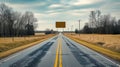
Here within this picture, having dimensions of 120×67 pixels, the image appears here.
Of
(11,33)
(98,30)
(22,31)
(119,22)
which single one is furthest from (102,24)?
(11,33)

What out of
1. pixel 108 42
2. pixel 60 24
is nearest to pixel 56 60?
pixel 108 42

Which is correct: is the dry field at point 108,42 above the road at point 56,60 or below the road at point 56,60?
below

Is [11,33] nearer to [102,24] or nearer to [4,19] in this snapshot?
[4,19]

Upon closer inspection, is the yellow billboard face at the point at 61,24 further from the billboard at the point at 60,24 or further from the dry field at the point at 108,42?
the dry field at the point at 108,42

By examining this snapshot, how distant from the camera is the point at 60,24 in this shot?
259ft

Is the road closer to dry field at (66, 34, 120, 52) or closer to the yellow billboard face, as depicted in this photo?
dry field at (66, 34, 120, 52)

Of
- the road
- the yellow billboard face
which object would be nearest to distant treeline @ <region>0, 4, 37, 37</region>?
the yellow billboard face

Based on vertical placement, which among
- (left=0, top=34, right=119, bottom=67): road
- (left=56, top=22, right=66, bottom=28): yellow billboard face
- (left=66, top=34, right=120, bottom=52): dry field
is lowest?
(left=66, top=34, right=120, bottom=52): dry field

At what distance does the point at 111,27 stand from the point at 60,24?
7902 centimetres

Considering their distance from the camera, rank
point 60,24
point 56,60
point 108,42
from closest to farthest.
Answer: point 56,60, point 108,42, point 60,24

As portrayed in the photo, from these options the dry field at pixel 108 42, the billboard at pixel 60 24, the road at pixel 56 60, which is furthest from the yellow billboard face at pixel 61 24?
the road at pixel 56 60

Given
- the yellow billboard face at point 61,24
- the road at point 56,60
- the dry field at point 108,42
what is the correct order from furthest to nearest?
the yellow billboard face at point 61,24, the dry field at point 108,42, the road at point 56,60

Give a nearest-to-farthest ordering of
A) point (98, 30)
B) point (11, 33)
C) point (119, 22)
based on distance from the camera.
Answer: point (11, 33) → point (98, 30) → point (119, 22)

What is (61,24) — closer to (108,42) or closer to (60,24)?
(60,24)
